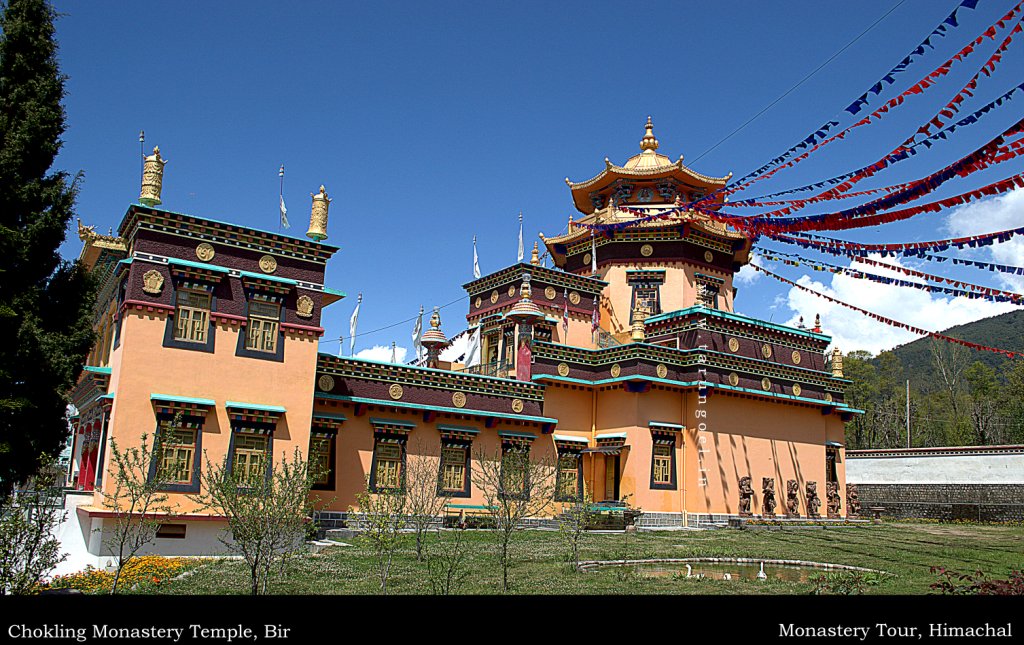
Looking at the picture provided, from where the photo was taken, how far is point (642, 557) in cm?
1823

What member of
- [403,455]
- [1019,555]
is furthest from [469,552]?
[1019,555]

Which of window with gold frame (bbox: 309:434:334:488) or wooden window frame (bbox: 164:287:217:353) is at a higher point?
wooden window frame (bbox: 164:287:217:353)

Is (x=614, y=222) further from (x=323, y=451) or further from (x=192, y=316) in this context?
(x=192, y=316)

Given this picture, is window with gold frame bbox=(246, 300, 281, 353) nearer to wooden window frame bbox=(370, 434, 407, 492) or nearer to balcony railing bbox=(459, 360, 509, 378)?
wooden window frame bbox=(370, 434, 407, 492)

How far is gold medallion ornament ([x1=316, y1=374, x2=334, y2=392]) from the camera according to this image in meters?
23.1

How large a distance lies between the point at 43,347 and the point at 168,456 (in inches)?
160

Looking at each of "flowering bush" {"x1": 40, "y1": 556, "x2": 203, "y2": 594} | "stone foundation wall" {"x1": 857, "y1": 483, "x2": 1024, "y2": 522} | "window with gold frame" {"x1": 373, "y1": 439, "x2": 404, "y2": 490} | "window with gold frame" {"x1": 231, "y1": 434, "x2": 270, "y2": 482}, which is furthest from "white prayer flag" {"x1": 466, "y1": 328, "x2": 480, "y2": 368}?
"stone foundation wall" {"x1": 857, "y1": 483, "x2": 1024, "y2": 522}

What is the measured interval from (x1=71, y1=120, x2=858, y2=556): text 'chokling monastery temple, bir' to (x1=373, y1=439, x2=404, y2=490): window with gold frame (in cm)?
7

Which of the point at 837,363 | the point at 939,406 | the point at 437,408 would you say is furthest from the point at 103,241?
the point at 939,406

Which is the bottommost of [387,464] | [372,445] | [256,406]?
[387,464]

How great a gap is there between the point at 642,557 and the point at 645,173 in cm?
2021

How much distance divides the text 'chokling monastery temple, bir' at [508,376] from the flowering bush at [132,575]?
1.34 m

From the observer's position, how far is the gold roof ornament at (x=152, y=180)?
1983cm

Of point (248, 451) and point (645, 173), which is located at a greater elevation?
point (645, 173)
